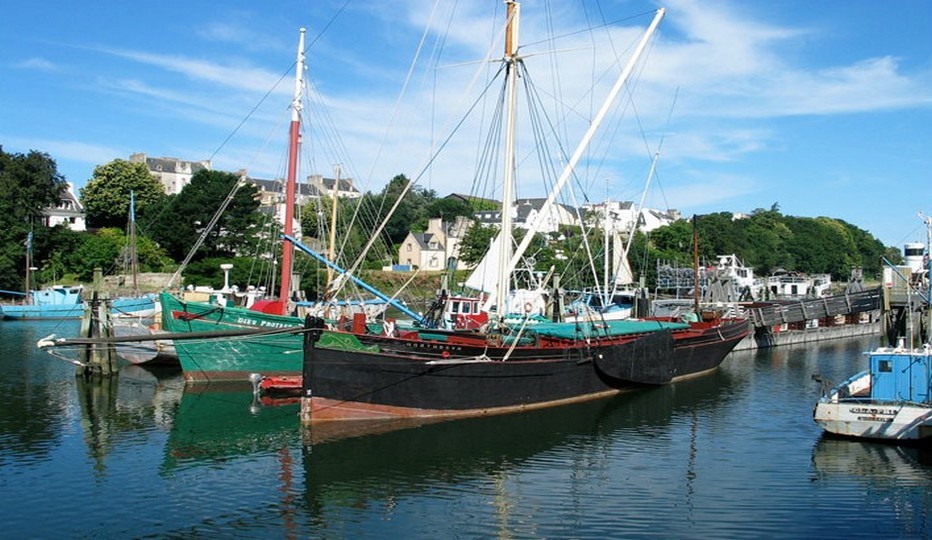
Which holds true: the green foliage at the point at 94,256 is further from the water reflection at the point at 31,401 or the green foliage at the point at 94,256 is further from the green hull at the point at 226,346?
the green hull at the point at 226,346

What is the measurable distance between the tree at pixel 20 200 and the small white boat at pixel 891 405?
252 feet

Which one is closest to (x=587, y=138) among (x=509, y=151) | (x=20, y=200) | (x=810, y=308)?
(x=509, y=151)

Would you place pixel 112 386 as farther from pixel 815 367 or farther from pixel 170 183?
pixel 170 183

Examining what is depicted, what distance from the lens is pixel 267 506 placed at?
18.1 m

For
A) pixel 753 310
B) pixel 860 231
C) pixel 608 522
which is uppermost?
pixel 860 231

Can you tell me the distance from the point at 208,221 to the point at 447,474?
74.5 metres

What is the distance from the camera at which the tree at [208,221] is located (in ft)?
292

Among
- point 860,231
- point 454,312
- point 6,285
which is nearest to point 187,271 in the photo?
point 6,285

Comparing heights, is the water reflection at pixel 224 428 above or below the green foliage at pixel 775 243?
below

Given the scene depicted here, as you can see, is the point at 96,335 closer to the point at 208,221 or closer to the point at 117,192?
the point at 208,221

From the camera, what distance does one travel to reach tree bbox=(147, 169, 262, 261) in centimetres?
8894

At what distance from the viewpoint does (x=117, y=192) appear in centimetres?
10088

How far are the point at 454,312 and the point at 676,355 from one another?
→ 1095 cm

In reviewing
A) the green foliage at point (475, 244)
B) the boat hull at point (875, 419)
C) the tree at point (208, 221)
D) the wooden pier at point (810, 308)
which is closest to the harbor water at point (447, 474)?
the boat hull at point (875, 419)
